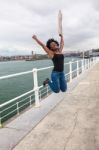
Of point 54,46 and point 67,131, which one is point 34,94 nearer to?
point 54,46

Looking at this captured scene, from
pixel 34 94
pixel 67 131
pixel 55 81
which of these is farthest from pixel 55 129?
pixel 34 94

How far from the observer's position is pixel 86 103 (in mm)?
6305

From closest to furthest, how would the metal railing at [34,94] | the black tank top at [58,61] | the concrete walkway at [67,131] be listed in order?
the concrete walkway at [67,131], the black tank top at [58,61], the metal railing at [34,94]

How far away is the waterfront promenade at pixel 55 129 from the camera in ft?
11.5

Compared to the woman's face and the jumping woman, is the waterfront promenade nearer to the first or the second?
the jumping woman

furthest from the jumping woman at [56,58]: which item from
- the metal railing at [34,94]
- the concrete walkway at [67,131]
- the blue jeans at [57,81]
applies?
the concrete walkway at [67,131]

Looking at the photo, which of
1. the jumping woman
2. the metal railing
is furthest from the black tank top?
the metal railing

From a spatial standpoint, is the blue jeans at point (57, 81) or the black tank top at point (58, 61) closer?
the black tank top at point (58, 61)

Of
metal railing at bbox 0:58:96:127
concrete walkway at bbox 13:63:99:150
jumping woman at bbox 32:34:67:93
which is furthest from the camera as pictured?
metal railing at bbox 0:58:96:127

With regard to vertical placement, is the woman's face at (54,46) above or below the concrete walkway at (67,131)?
above

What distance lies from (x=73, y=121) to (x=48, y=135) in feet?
3.02

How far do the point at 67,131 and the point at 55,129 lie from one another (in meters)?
0.24

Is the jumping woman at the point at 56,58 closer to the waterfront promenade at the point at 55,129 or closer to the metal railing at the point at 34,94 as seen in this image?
the metal railing at the point at 34,94

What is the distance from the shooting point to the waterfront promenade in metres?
3.50
